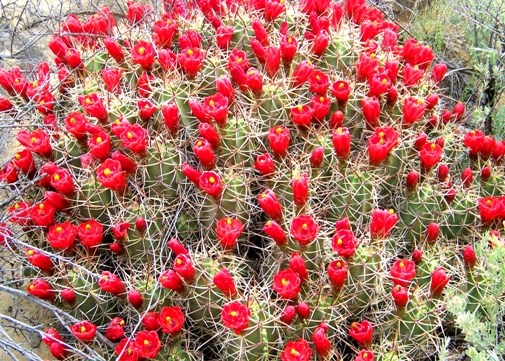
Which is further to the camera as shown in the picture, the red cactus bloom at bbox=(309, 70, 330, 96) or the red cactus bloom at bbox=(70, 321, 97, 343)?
the red cactus bloom at bbox=(309, 70, 330, 96)

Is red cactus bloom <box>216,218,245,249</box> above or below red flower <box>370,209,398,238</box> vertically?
above

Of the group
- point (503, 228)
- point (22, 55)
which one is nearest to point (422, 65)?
point (503, 228)

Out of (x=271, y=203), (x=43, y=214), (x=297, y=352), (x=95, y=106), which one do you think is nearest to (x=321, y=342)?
(x=297, y=352)

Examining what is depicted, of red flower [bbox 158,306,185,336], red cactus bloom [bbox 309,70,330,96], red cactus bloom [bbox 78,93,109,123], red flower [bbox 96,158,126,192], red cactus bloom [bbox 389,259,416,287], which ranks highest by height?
red cactus bloom [bbox 78,93,109,123]

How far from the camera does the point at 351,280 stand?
2.59 meters

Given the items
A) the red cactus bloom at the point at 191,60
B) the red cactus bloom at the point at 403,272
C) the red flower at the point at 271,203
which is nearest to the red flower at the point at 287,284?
the red flower at the point at 271,203

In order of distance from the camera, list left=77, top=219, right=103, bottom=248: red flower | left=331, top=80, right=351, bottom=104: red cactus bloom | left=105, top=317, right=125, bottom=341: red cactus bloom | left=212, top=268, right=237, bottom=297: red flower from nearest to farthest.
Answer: left=212, top=268, right=237, bottom=297: red flower → left=105, top=317, right=125, bottom=341: red cactus bloom → left=77, top=219, right=103, bottom=248: red flower → left=331, top=80, right=351, bottom=104: red cactus bloom

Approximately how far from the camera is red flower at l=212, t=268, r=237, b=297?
7.91ft

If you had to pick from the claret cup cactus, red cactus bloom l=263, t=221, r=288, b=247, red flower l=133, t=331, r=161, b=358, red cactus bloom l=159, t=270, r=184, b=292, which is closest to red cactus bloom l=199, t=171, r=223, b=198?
the claret cup cactus

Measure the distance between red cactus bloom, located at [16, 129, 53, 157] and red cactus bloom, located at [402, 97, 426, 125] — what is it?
69.4 inches

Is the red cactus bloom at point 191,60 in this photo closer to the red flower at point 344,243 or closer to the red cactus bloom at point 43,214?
the red cactus bloom at point 43,214

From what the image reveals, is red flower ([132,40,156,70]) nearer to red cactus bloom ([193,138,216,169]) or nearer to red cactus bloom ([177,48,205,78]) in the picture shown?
red cactus bloom ([177,48,205,78])

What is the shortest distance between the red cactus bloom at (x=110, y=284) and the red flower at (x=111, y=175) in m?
0.39

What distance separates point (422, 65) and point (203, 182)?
1.67m
